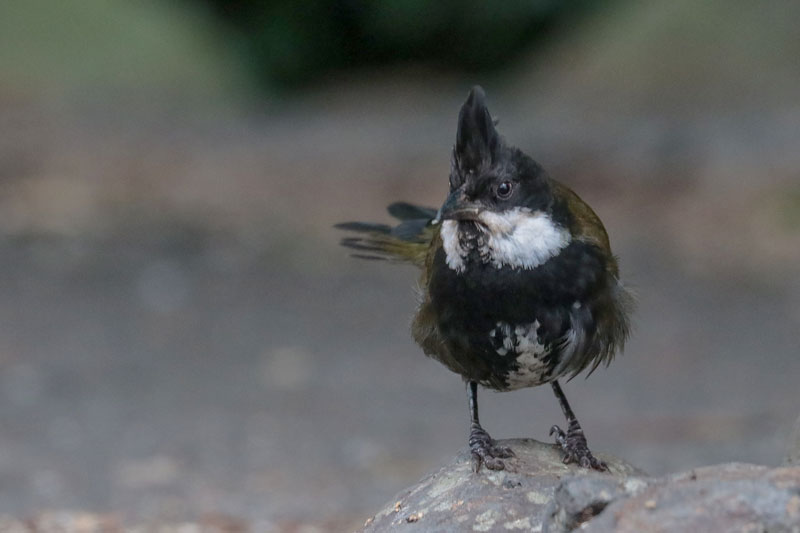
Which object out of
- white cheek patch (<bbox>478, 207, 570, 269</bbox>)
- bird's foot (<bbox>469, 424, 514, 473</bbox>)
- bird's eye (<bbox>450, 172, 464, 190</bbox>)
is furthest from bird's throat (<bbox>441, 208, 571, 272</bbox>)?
bird's foot (<bbox>469, 424, 514, 473</bbox>)

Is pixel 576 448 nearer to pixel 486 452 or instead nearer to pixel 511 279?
pixel 486 452

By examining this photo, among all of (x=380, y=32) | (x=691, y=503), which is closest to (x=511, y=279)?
(x=691, y=503)

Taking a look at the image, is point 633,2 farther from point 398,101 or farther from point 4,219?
point 4,219

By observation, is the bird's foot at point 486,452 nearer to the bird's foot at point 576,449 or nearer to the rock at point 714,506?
the bird's foot at point 576,449

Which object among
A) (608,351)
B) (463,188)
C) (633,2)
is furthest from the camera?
(633,2)

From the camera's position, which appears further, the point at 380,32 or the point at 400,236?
the point at 380,32

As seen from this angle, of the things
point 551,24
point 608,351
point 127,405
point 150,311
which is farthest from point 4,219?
point 608,351

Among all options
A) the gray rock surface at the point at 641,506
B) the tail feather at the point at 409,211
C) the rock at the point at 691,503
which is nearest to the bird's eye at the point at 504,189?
the gray rock surface at the point at 641,506
